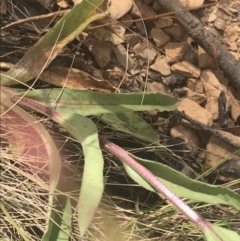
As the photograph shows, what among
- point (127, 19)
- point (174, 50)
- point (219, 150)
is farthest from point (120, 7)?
A: point (219, 150)

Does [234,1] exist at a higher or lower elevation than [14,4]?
higher

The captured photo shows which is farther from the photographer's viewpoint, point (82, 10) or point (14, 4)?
point (14, 4)

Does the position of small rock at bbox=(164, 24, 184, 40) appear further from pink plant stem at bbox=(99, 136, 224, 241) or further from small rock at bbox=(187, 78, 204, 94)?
pink plant stem at bbox=(99, 136, 224, 241)

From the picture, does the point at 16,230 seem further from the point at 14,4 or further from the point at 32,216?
the point at 14,4

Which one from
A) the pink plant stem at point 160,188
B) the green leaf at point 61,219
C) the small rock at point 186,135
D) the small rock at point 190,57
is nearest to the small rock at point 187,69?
the small rock at point 190,57

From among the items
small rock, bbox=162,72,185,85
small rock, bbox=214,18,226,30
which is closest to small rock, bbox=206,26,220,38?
small rock, bbox=214,18,226,30

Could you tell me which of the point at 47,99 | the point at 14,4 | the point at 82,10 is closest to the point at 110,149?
the point at 47,99

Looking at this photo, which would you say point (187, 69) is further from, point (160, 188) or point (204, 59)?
point (160, 188)
